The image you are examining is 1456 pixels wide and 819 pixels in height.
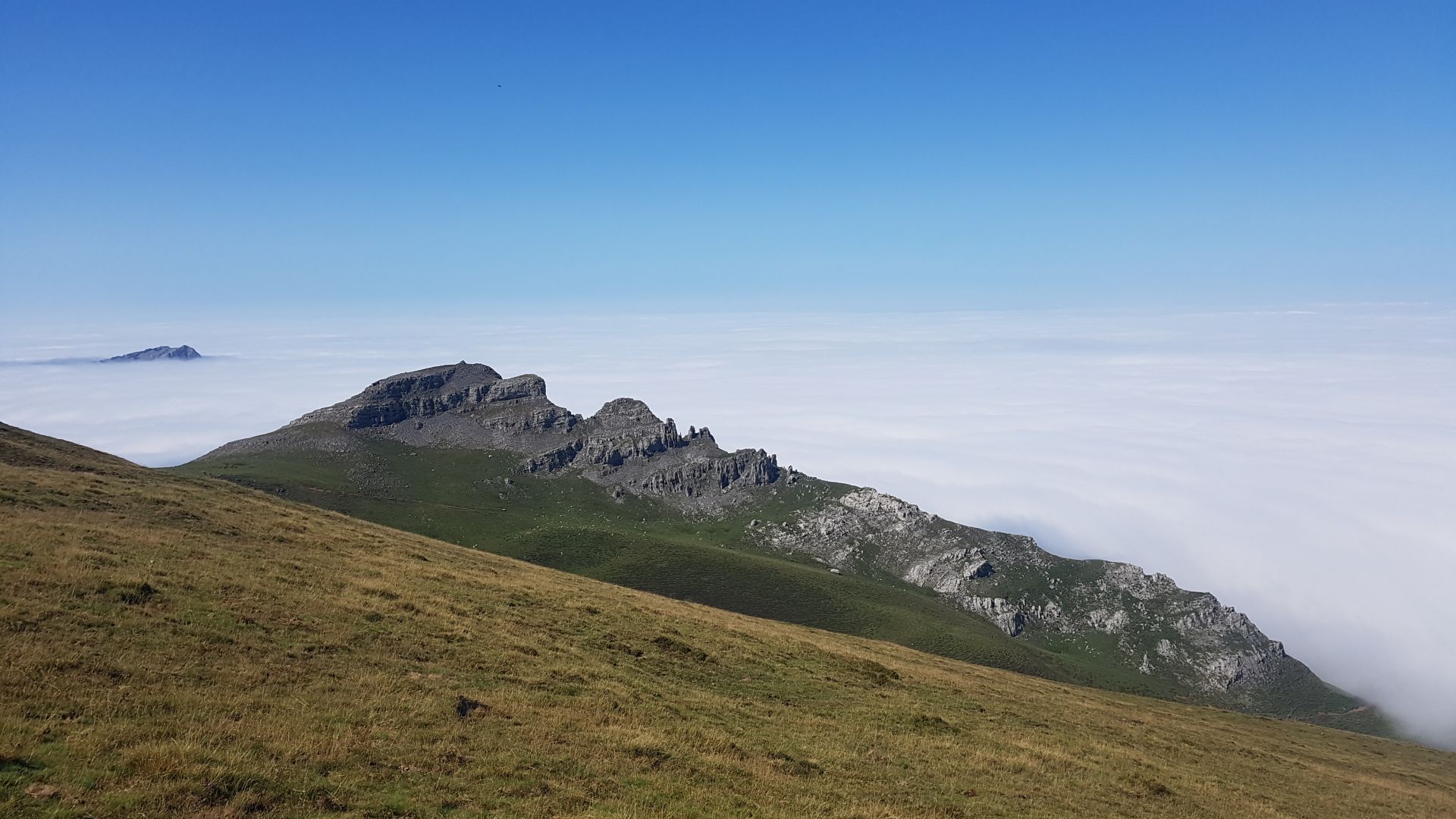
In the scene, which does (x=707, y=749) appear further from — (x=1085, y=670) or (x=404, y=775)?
(x=1085, y=670)

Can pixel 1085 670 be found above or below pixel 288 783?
below

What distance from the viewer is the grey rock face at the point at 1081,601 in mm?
165250

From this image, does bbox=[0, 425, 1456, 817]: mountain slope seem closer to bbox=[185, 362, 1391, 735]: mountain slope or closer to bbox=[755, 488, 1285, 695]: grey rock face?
bbox=[185, 362, 1391, 735]: mountain slope

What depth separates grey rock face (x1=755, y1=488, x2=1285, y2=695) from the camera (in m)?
165

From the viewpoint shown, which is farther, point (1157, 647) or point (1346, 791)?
point (1157, 647)

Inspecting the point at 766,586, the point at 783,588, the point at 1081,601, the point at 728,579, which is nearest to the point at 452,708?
the point at 728,579

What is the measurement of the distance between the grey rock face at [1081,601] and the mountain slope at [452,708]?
5004 inches

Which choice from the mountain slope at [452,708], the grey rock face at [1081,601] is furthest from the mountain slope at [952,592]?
the mountain slope at [452,708]

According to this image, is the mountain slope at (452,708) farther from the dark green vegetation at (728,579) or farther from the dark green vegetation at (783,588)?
the dark green vegetation at (783,588)

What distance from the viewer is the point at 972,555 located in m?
188

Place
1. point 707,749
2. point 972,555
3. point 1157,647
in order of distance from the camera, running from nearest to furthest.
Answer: point 707,749
point 1157,647
point 972,555

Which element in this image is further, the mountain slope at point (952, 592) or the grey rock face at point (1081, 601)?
the grey rock face at point (1081, 601)

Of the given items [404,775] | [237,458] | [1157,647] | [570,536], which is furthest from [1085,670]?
[237,458]

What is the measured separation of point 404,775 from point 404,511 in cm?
15531
